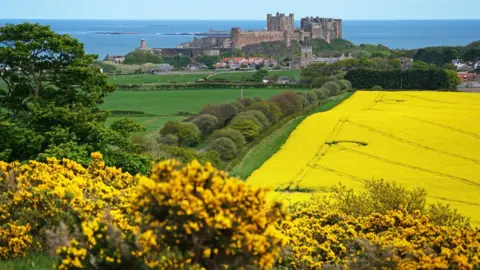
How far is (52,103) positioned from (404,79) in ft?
195

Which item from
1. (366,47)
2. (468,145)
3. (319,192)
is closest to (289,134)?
(468,145)

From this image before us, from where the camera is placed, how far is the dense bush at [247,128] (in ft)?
128

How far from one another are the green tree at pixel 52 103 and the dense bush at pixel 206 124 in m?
22.2

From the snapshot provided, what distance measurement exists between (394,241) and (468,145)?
23.3 metres

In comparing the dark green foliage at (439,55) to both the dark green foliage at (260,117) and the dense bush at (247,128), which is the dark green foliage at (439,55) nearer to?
the dark green foliage at (260,117)

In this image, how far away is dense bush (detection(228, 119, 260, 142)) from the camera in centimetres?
3903

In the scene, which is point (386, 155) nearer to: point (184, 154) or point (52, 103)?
point (184, 154)

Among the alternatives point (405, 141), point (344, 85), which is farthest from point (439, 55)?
point (405, 141)

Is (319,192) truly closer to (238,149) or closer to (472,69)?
(238,149)

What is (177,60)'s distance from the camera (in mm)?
Answer: 150125

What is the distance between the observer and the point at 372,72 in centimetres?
7481

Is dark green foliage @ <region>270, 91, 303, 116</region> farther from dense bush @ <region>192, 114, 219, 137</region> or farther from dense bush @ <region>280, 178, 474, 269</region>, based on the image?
dense bush @ <region>280, 178, 474, 269</region>

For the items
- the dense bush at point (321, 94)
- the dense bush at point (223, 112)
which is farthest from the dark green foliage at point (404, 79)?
the dense bush at point (223, 112)

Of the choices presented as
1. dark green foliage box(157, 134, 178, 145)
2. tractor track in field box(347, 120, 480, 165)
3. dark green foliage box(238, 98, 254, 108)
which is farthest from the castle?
dark green foliage box(157, 134, 178, 145)
